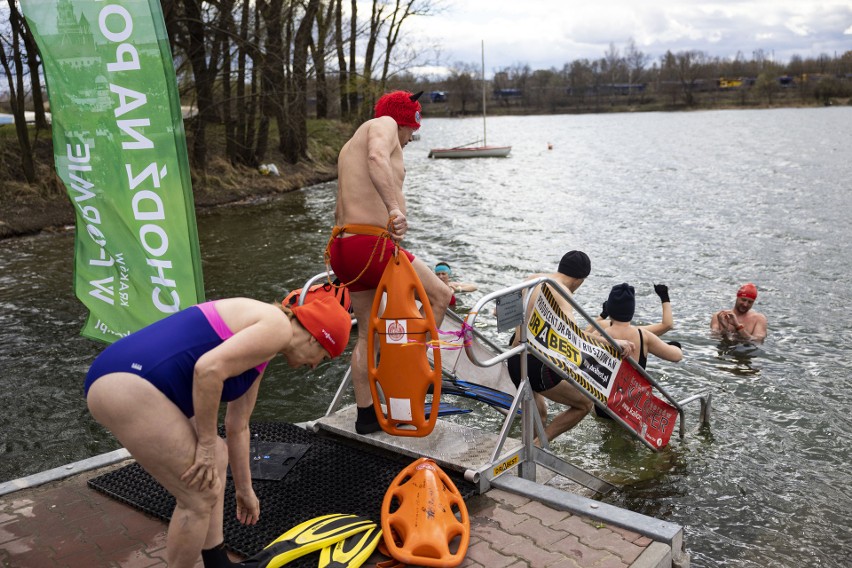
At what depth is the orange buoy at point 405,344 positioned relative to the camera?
4.93m

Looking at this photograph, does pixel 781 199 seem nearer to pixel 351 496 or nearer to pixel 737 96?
pixel 351 496

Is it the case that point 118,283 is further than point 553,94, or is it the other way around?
point 553,94

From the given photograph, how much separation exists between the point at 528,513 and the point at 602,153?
48315mm

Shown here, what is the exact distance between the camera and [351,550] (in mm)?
4102

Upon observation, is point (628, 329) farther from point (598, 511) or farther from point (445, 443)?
point (598, 511)

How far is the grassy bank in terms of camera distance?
18.7 metres

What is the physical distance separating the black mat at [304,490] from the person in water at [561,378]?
132 cm

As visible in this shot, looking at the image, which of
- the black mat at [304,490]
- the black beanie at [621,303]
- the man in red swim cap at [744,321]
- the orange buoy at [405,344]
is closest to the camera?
the black mat at [304,490]

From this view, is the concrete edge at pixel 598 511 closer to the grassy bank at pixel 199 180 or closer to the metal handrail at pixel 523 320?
the metal handrail at pixel 523 320

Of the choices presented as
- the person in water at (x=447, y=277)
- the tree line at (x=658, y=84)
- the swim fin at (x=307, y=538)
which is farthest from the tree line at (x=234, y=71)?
the tree line at (x=658, y=84)

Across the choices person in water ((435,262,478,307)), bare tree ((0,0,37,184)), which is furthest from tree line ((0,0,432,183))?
person in water ((435,262,478,307))

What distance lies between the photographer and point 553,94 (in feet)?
531

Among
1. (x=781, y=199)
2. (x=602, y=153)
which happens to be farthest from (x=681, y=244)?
(x=602, y=153)

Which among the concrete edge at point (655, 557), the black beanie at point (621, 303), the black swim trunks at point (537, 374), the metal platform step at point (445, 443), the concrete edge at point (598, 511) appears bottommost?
the concrete edge at point (655, 557)
